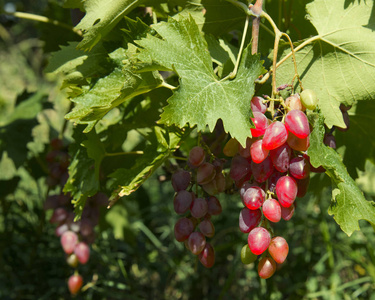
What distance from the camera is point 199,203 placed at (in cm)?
71

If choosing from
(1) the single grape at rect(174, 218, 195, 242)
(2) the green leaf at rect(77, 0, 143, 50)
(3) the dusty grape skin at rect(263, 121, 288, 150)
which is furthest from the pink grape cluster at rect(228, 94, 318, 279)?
(2) the green leaf at rect(77, 0, 143, 50)

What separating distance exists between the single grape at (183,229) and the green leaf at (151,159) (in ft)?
0.33

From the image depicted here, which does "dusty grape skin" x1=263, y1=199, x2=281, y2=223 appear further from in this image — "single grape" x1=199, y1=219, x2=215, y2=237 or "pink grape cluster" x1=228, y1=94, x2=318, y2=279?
"single grape" x1=199, y1=219, x2=215, y2=237

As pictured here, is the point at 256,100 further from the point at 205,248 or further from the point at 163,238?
the point at 163,238

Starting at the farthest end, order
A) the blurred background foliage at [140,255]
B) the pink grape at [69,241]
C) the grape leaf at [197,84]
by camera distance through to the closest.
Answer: the blurred background foliage at [140,255], the pink grape at [69,241], the grape leaf at [197,84]

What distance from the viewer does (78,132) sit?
85 cm

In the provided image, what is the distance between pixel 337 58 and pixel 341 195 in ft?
0.87

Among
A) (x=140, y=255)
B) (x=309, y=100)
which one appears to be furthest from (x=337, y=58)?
(x=140, y=255)

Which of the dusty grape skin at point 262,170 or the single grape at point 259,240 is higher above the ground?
the dusty grape skin at point 262,170

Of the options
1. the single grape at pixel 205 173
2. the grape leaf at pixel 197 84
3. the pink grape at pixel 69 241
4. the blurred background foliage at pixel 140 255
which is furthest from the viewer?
the blurred background foliage at pixel 140 255

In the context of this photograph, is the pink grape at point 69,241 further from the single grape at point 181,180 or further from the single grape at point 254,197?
the single grape at point 254,197

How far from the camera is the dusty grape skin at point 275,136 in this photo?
597mm

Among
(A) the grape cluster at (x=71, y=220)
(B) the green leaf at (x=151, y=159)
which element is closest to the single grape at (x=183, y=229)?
(B) the green leaf at (x=151, y=159)

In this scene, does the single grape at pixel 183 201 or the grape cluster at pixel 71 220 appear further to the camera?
the grape cluster at pixel 71 220
